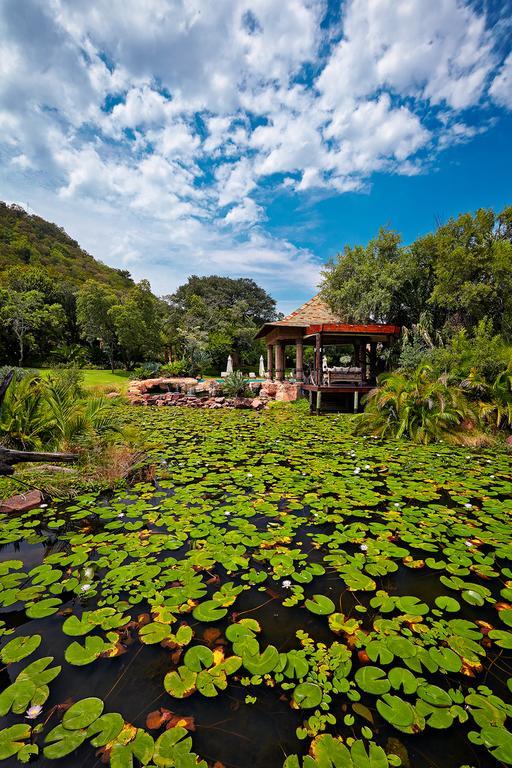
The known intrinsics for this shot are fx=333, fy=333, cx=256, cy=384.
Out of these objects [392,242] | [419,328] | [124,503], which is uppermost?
[392,242]

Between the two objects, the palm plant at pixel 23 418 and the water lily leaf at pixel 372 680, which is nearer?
the water lily leaf at pixel 372 680

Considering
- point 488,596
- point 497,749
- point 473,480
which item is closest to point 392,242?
point 473,480

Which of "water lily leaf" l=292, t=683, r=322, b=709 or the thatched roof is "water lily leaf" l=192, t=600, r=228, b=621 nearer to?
"water lily leaf" l=292, t=683, r=322, b=709

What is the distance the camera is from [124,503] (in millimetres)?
3852

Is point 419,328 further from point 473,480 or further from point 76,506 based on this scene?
point 76,506

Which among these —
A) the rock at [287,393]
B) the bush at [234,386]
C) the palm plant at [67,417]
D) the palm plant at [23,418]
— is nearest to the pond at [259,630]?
the palm plant at [67,417]

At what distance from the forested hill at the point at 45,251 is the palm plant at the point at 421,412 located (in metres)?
34.7

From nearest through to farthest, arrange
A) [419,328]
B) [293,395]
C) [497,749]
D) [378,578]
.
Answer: [497,749], [378,578], [419,328], [293,395]

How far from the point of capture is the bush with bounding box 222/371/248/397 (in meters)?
13.8

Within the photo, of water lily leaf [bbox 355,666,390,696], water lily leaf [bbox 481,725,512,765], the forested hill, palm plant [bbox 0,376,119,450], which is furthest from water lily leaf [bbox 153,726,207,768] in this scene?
the forested hill

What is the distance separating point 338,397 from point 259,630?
39.6 feet

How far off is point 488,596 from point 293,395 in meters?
11.2

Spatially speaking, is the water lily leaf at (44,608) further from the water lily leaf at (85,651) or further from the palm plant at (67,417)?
the palm plant at (67,417)

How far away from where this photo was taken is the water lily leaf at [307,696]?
1539 mm
